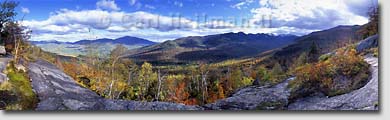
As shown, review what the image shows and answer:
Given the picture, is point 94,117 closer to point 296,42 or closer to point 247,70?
point 247,70

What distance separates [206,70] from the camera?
4.48 meters

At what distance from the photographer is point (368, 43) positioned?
4309 millimetres

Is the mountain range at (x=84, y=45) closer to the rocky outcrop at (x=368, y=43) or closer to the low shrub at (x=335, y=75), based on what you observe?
the low shrub at (x=335, y=75)

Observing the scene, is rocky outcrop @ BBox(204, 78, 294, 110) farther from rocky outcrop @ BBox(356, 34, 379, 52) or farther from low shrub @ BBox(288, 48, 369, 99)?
rocky outcrop @ BBox(356, 34, 379, 52)

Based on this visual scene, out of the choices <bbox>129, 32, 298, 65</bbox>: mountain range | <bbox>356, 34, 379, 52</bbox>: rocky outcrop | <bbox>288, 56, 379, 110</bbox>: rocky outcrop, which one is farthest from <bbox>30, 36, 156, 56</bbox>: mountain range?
<bbox>356, 34, 379, 52</bbox>: rocky outcrop

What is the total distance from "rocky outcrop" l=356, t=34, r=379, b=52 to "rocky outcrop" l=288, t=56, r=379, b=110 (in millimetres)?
87

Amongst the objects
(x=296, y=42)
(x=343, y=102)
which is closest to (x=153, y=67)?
(x=296, y=42)

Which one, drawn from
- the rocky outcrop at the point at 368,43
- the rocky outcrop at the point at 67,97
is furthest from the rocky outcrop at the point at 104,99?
the rocky outcrop at the point at 368,43

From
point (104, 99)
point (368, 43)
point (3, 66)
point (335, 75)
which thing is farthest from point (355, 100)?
point (3, 66)

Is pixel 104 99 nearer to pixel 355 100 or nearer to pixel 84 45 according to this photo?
pixel 84 45

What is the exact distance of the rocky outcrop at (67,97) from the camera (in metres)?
4.45

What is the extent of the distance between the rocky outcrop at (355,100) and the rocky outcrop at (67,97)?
0.95 m

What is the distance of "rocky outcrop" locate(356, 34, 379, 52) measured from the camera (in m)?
4.28

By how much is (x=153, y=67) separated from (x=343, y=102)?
1.62 m
